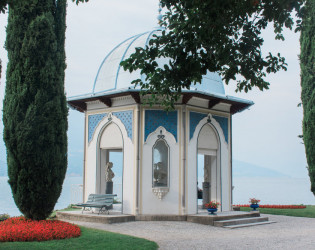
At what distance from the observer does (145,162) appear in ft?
43.6

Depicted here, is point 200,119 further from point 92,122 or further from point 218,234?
point 218,234

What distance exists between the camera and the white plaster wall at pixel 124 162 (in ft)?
43.4

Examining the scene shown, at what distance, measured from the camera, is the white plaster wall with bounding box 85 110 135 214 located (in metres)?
13.2

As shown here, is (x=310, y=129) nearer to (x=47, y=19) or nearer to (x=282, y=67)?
(x=282, y=67)

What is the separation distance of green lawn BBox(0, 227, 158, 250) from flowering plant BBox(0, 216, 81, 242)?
285 millimetres

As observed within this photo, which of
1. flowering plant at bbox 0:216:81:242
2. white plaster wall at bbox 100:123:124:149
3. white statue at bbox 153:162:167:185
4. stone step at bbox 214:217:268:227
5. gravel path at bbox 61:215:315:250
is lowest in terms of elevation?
gravel path at bbox 61:215:315:250

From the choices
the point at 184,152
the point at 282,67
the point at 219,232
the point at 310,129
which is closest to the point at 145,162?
the point at 184,152

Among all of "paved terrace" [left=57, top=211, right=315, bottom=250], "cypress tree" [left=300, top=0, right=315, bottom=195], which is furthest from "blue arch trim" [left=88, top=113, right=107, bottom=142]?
"cypress tree" [left=300, top=0, right=315, bottom=195]

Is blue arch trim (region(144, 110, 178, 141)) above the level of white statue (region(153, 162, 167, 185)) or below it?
above

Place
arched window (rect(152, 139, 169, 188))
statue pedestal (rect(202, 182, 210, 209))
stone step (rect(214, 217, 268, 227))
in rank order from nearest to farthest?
1. stone step (rect(214, 217, 268, 227))
2. arched window (rect(152, 139, 169, 188))
3. statue pedestal (rect(202, 182, 210, 209))

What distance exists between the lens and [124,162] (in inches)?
531

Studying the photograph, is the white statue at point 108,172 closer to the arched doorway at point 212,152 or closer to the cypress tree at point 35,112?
the arched doorway at point 212,152

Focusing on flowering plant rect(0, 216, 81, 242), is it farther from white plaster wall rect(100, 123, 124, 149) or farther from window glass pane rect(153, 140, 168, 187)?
window glass pane rect(153, 140, 168, 187)

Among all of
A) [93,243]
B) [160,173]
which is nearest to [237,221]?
[160,173]
